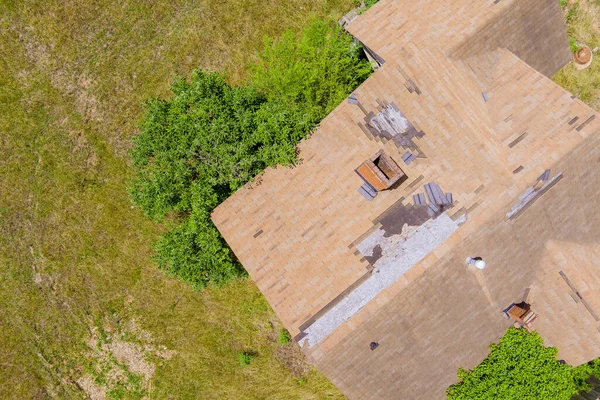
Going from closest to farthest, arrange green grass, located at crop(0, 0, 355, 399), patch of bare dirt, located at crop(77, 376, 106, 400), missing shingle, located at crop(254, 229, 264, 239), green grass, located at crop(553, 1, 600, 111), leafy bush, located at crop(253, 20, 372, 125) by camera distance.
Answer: missing shingle, located at crop(254, 229, 264, 239)
leafy bush, located at crop(253, 20, 372, 125)
green grass, located at crop(553, 1, 600, 111)
green grass, located at crop(0, 0, 355, 399)
patch of bare dirt, located at crop(77, 376, 106, 400)

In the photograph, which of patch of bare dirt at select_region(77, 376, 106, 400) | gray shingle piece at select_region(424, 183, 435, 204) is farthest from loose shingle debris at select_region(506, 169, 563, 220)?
patch of bare dirt at select_region(77, 376, 106, 400)

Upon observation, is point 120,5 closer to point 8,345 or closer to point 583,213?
point 8,345

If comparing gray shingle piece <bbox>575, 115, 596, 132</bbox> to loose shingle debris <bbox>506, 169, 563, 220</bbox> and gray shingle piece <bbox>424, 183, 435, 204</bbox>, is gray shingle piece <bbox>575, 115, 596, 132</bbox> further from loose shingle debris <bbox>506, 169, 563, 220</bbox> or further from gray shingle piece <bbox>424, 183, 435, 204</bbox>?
gray shingle piece <bbox>424, 183, 435, 204</bbox>

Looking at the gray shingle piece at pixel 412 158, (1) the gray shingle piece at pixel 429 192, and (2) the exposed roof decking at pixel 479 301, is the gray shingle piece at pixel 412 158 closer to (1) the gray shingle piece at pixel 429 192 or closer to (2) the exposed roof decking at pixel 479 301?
(1) the gray shingle piece at pixel 429 192

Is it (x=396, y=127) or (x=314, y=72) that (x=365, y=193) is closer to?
(x=396, y=127)

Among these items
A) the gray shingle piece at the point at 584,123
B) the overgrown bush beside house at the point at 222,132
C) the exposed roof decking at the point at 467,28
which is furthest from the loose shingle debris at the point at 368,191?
the gray shingle piece at the point at 584,123

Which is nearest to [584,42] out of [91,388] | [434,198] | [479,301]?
[434,198]
